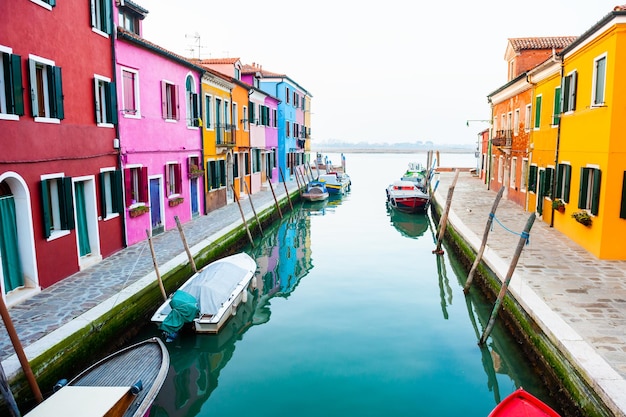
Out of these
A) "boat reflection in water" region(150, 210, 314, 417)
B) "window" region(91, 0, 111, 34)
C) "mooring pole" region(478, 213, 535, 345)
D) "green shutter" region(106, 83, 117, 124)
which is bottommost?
"boat reflection in water" region(150, 210, 314, 417)

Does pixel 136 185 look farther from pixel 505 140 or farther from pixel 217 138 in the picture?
pixel 505 140

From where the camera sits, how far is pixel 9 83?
862 centimetres

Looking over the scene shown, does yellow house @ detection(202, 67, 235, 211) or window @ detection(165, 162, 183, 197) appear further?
yellow house @ detection(202, 67, 235, 211)

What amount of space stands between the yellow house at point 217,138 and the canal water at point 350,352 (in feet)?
20.8

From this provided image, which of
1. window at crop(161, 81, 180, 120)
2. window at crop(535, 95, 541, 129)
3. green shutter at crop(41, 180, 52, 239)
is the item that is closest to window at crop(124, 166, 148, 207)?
window at crop(161, 81, 180, 120)

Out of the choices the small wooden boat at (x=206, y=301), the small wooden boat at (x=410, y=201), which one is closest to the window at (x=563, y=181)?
the small wooden boat at (x=206, y=301)

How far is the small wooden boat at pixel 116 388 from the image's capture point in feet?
18.1

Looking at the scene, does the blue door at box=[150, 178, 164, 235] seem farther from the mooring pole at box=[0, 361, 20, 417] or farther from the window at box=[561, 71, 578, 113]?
the window at box=[561, 71, 578, 113]

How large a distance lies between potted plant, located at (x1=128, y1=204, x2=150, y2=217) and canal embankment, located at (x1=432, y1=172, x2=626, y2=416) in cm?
948

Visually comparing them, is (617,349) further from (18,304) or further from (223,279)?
(18,304)

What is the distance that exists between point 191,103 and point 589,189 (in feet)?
44.5

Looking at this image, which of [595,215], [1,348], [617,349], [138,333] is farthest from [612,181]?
[1,348]

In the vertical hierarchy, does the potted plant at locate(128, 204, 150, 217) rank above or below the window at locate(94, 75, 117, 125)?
below

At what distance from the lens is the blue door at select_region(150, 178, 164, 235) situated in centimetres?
1507
